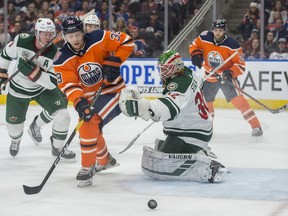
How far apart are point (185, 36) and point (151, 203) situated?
22.5 ft

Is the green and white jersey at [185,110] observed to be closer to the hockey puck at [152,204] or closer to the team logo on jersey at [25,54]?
the hockey puck at [152,204]

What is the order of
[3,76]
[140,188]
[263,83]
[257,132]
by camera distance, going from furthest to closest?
1. [263,83]
2. [257,132]
3. [3,76]
4. [140,188]

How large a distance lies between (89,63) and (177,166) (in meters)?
0.91

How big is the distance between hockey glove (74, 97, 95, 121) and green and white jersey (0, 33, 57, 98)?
1450 mm

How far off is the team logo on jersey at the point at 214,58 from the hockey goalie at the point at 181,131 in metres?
2.79

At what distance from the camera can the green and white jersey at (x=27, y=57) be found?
20.7 feet

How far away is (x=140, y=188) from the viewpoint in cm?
498

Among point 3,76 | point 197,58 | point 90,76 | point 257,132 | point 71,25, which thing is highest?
point 71,25

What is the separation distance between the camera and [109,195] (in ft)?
15.7

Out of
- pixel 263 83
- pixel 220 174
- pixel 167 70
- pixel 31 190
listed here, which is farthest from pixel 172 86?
pixel 263 83

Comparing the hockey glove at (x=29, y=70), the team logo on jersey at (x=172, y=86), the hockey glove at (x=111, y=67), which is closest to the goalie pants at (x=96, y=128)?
the hockey glove at (x=111, y=67)

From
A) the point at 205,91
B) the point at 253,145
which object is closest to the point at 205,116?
the point at 253,145

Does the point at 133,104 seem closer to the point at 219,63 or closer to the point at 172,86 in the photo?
the point at 172,86

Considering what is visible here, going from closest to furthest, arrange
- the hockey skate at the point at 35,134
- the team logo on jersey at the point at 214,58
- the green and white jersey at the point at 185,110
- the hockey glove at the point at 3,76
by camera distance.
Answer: the green and white jersey at the point at 185,110, the hockey glove at the point at 3,76, the hockey skate at the point at 35,134, the team logo on jersey at the point at 214,58
